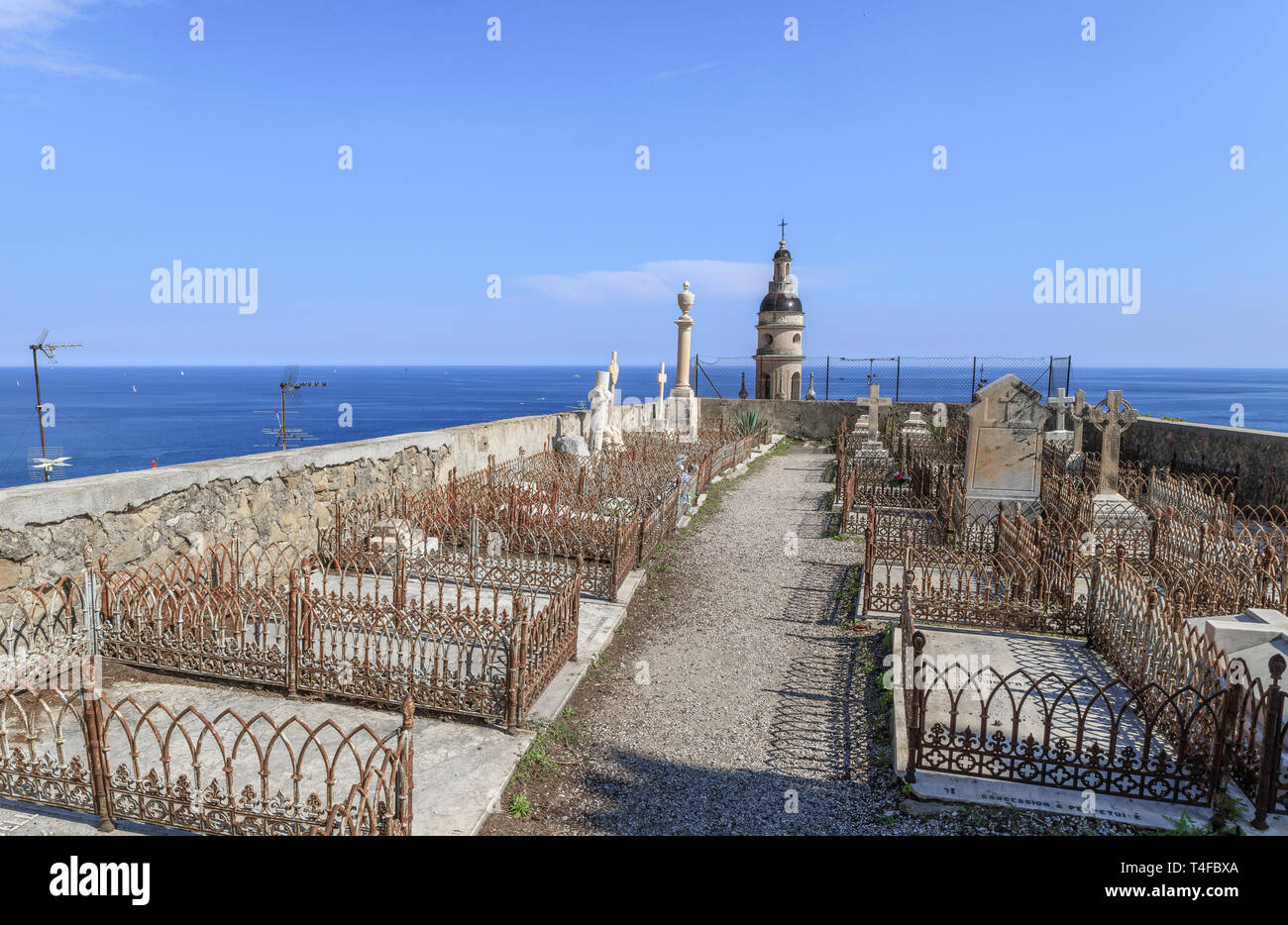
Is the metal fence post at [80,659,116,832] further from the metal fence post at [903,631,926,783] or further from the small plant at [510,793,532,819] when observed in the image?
the metal fence post at [903,631,926,783]

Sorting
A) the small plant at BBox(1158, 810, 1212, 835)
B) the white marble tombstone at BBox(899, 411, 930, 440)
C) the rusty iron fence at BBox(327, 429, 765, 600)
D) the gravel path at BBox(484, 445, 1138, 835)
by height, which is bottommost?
the gravel path at BBox(484, 445, 1138, 835)

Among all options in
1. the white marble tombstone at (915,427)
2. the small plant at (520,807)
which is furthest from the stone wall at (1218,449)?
the small plant at (520,807)

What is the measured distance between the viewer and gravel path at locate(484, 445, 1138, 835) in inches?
170

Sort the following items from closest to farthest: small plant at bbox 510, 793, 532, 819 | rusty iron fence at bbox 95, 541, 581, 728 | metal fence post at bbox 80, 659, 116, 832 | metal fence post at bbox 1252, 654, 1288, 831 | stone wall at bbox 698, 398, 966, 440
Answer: metal fence post at bbox 80, 659, 116, 832
metal fence post at bbox 1252, 654, 1288, 831
small plant at bbox 510, 793, 532, 819
rusty iron fence at bbox 95, 541, 581, 728
stone wall at bbox 698, 398, 966, 440

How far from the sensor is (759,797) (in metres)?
4.57

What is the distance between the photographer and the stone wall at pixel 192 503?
5250 millimetres

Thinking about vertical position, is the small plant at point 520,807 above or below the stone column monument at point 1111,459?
below

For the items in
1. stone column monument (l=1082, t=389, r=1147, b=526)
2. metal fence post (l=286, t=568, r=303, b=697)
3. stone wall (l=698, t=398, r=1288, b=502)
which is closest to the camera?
metal fence post (l=286, t=568, r=303, b=697)

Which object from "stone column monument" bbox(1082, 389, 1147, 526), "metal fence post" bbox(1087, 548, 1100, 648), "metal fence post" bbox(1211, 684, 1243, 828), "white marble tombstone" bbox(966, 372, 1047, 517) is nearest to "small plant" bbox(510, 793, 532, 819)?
"metal fence post" bbox(1211, 684, 1243, 828)

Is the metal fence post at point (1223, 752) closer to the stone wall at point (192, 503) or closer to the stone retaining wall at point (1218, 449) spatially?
the stone wall at point (192, 503)

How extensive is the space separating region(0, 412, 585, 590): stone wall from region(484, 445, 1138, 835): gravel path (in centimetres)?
372

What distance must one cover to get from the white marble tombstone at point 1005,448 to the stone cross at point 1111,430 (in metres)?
1.15

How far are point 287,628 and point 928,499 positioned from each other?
1076 cm

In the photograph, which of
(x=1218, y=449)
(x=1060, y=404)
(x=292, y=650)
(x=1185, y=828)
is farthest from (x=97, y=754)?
(x=1060, y=404)
